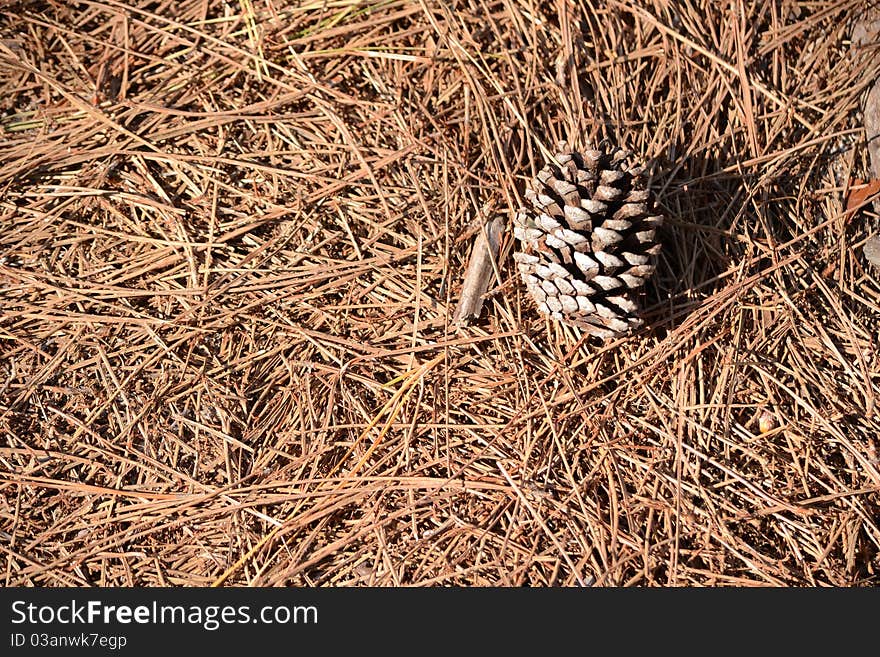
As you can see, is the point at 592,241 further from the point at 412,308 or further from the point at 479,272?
the point at 412,308

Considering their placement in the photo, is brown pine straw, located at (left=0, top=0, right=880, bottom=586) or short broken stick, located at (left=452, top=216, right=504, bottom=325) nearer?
brown pine straw, located at (left=0, top=0, right=880, bottom=586)

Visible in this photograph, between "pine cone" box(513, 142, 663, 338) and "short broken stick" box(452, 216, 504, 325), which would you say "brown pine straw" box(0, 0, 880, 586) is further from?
"pine cone" box(513, 142, 663, 338)

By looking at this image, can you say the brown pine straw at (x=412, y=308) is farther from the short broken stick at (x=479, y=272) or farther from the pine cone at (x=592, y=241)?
the pine cone at (x=592, y=241)

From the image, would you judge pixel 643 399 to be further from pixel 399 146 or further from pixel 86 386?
pixel 86 386

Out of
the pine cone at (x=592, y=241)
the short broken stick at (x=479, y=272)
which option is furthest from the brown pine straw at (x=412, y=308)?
the pine cone at (x=592, y=241)

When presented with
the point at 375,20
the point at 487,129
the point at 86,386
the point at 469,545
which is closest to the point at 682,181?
the point at 487,129

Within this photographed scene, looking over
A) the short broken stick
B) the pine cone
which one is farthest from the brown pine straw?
the pine cone
